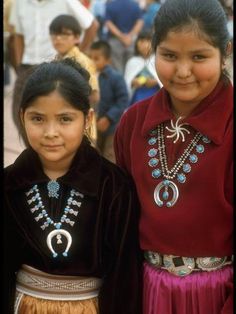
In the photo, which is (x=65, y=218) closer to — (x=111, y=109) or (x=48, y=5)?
(x=111, y=109)

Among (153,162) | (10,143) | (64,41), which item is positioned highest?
(64,41)

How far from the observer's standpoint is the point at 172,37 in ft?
7.41

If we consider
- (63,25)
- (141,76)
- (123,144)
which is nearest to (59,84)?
(123,144)

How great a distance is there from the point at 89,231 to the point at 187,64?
69 cm

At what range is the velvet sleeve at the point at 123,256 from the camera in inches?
94.3

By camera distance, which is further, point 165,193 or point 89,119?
point 89,119

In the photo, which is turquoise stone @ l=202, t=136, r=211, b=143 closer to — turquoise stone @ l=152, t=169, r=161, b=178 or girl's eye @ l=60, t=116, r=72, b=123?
turquoise stone @ l=152, t=169, r=161, b=178

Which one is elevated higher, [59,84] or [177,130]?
[59,84]

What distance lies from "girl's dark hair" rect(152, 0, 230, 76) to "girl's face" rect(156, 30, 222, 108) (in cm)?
2

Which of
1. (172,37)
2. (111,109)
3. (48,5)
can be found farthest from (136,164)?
(48,5)

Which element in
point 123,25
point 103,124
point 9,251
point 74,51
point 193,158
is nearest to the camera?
point 193,158

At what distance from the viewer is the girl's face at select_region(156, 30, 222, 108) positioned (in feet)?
7.34

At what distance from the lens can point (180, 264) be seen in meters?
2.39

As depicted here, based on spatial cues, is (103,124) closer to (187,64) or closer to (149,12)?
(149,12)
